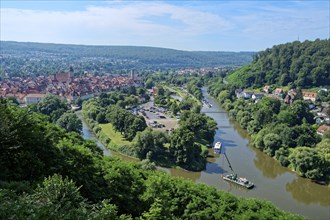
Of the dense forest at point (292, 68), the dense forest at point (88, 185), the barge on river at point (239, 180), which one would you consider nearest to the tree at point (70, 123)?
the barge on river at point (239, 180)

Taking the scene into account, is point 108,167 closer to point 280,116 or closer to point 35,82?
point 280,116

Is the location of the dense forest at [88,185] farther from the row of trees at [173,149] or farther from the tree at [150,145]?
the tree at [150,145]

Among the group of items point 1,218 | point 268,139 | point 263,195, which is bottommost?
point 263,195

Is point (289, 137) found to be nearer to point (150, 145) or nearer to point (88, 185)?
point (150, 145)

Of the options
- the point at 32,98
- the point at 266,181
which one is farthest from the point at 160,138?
the point at 32,98

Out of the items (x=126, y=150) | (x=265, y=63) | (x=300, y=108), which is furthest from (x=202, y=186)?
(x=265, y=63)
